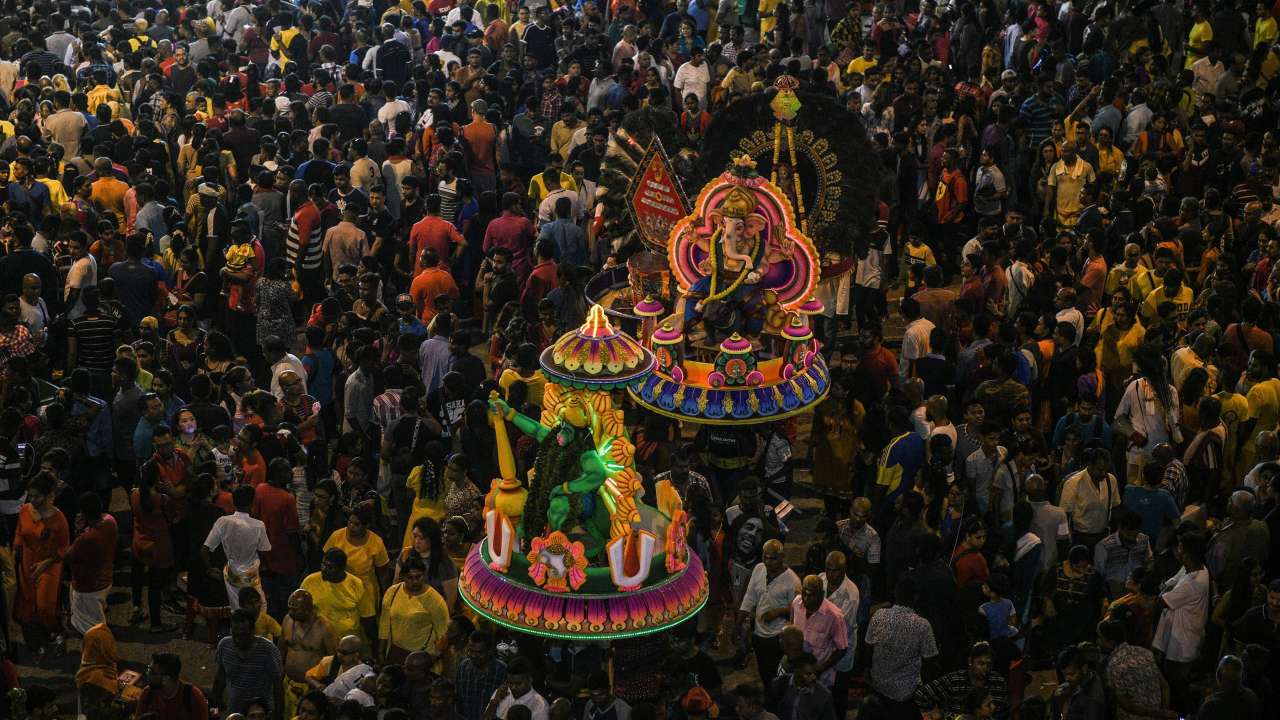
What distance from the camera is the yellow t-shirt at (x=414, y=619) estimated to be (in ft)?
43.2

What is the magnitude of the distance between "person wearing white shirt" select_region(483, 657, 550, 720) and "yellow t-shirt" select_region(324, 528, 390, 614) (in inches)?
63.3

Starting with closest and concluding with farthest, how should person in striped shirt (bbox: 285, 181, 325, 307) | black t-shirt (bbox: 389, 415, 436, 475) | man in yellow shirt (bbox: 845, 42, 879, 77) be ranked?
black t-shirt (bbox: 389, 415, 436, 475), person in striped shirt (bbox: 285, 181, 325, 307), man in yellow shirt (bbox: 845, 42, 879, 77)

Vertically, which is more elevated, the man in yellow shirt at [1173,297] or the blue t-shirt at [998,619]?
the man in yellow shirt at [1173,297]

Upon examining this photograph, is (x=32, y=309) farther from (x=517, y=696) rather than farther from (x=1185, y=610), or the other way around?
(x=1185, y=610)

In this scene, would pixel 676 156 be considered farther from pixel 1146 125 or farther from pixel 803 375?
pixel 1146 125

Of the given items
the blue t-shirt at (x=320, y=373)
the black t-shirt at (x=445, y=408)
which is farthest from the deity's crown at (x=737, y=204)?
the blue t-shirt at (x=320, y=373)

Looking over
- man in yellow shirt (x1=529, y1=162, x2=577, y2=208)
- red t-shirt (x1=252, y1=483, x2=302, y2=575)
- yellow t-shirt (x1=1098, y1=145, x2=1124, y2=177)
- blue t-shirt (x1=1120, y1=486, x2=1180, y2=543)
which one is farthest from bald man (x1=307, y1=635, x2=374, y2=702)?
yellow t-shirt (x1=1098, y1=145, x2=1124, y2=177)

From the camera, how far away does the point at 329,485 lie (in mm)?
14453

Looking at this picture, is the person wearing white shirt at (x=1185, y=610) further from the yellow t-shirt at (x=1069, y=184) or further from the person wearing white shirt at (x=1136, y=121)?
the person wearing white shirt at (x=1136, y=121)

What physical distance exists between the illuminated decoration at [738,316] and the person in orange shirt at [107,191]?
6.14 m

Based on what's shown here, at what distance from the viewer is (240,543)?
46.2 ft

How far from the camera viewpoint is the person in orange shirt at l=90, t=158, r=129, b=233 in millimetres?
20234

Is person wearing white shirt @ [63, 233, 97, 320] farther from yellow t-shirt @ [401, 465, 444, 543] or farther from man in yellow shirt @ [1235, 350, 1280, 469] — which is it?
man in yellow shirt @ [1235, 350, 1280, 469]

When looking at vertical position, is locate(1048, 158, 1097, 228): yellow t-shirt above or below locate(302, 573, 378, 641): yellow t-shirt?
above
